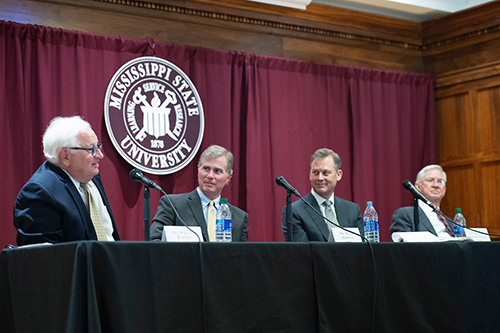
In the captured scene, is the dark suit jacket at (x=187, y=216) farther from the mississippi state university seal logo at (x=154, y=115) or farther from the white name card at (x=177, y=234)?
the white name card at (x=177, y=234)

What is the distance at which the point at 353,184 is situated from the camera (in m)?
5.45

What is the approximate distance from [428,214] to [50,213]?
2.77 meters

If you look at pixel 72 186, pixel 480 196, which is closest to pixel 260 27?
pixel 480 196

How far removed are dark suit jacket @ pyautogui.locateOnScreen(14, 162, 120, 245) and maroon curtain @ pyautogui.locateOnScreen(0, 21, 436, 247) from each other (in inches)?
57.8

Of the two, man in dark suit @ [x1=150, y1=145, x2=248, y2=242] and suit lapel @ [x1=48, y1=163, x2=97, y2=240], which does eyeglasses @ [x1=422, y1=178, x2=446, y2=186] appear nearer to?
man in dark suit @ [x1=150, y1=145, x2=248, y2=242]

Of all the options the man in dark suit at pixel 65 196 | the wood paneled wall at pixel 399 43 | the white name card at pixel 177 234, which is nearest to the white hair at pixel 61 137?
the man in dark suit at pixel 65 196

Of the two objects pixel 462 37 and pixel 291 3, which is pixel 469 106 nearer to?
pixel 462 37

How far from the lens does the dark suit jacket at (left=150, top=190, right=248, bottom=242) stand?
3.60 m

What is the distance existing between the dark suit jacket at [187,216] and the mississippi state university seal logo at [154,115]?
33.5 inches

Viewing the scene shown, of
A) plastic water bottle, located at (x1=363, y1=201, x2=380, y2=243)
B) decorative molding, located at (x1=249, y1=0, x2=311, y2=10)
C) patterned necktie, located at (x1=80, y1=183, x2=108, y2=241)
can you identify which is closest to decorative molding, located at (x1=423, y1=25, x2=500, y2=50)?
decorative molding, located at (x1=249, y1=0, x2=311, y2=10)

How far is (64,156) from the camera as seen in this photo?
9.43 ft

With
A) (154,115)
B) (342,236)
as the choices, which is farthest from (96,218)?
(154,115)

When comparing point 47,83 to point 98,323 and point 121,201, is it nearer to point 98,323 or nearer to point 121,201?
point 121,201

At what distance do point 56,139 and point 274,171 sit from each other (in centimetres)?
248
